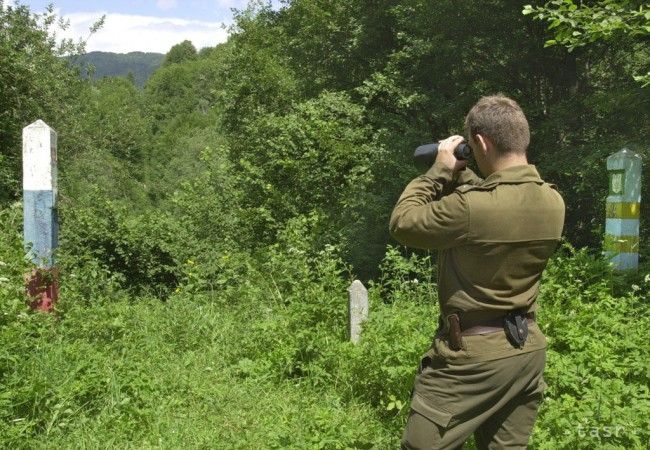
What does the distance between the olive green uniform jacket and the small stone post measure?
317 cm

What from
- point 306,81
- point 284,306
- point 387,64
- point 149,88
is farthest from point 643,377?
point 149,88

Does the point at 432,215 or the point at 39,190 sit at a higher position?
the point at 432,215

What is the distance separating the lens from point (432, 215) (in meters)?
2.77

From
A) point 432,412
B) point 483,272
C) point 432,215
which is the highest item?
point 432,215

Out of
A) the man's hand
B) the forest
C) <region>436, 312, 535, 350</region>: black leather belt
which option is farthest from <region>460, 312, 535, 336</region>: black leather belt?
the forest

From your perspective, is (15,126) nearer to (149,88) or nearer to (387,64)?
(387,64)

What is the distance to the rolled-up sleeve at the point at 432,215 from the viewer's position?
274cm

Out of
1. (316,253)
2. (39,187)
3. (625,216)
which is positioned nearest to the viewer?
(39,187)

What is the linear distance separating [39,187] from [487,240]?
5.02 meters

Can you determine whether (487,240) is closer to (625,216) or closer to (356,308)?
(356,308)

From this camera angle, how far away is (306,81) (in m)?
18.5

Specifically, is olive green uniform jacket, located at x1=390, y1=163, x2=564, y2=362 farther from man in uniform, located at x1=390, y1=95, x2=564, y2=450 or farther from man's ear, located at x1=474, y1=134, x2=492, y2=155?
man's ear, located at x1=474, y1=134, x2=492, y2=155

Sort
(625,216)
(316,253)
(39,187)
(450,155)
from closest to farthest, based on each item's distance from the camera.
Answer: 1. (450,155)
2. (39,187)
3. (625,216)
4. (316,253)

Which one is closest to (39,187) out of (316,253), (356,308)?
(356,308)
